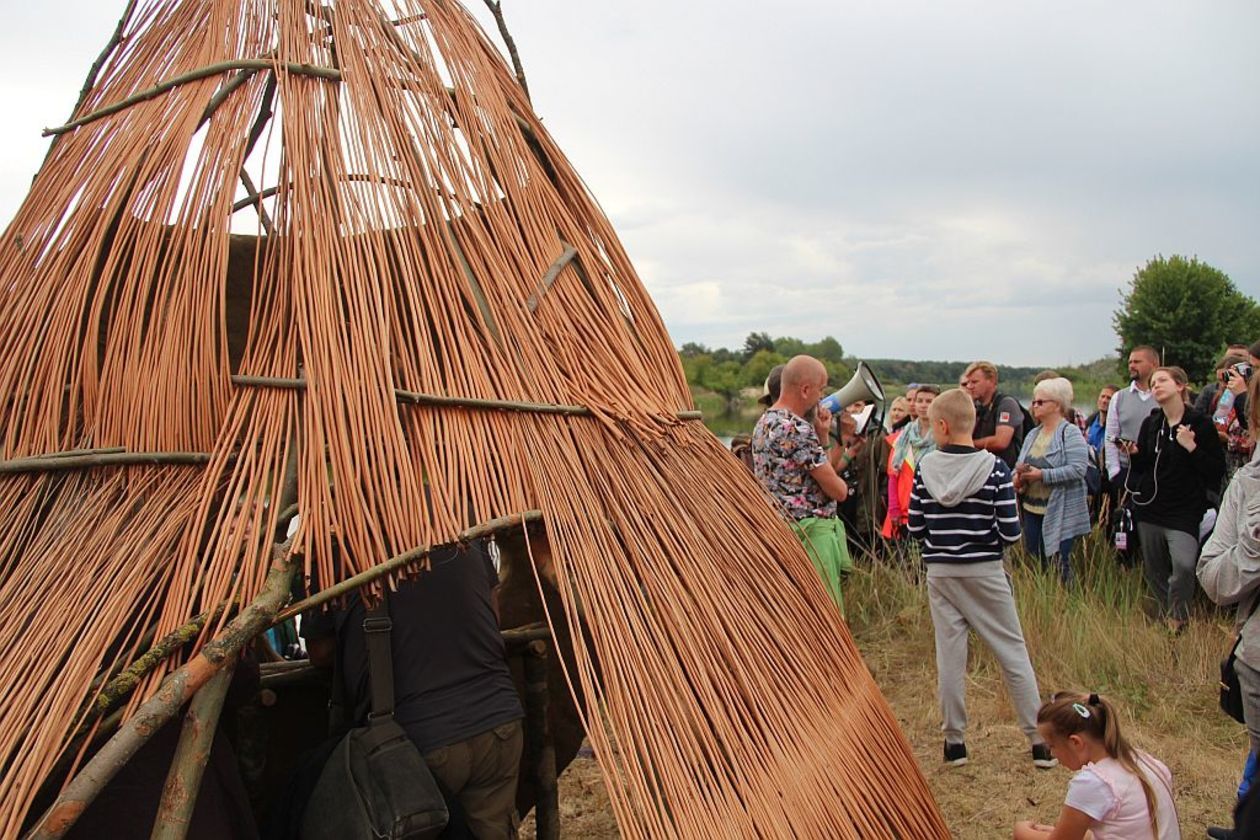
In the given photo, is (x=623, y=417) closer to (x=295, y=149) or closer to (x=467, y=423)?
(x=467, y=423)

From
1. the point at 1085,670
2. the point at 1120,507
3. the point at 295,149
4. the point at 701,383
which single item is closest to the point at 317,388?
the point at 295,149

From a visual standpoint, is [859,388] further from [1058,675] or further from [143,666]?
[143,666]

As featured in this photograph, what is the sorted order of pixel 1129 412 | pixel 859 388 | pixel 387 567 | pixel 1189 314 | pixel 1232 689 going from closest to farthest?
pixel 387 567
pixel 1232 689
pixel 1129 412
pixel 859 388
pixel 1189 314

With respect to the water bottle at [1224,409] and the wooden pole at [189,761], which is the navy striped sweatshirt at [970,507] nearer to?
the water bottle at [1224,409]

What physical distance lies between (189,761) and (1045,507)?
534cm

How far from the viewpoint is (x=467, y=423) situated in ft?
7.59

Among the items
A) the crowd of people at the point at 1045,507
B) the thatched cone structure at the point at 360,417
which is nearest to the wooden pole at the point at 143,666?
the thatched cone structure at the point at 360,417

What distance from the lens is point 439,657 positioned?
2.71 meters

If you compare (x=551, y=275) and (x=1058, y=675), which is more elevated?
(x=551, y=275)

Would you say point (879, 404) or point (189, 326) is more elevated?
point (189, 326)

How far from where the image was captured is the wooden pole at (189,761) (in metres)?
1.88

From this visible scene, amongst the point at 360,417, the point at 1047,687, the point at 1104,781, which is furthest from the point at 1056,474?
the point at 360,417

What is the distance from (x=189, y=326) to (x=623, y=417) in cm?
105

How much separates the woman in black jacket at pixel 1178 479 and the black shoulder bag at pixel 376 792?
14.2 feet
